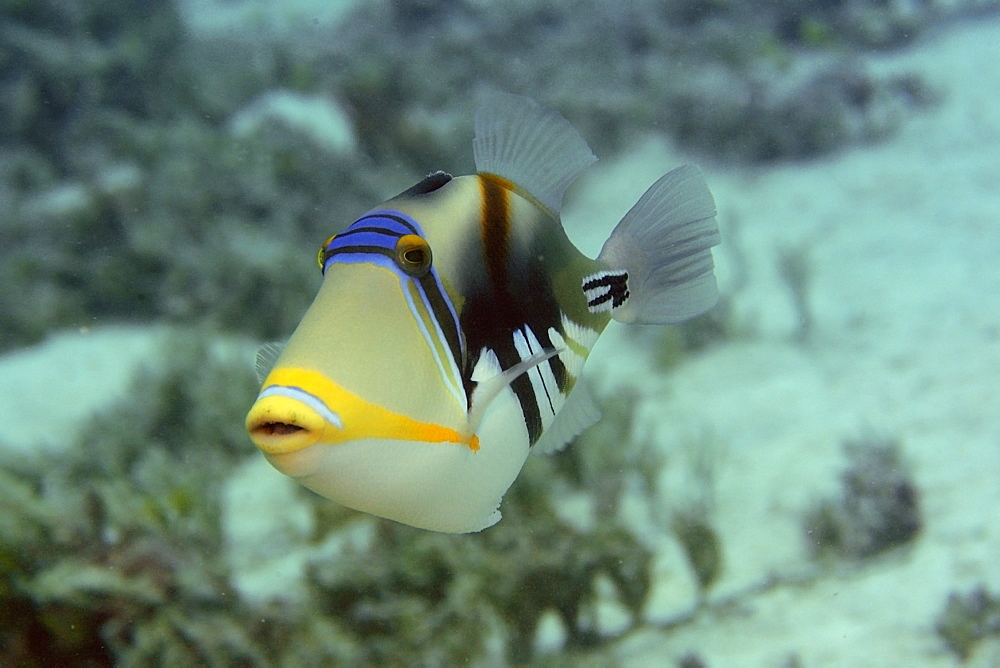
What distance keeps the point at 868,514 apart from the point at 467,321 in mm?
3035

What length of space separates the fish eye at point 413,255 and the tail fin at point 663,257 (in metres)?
0.39

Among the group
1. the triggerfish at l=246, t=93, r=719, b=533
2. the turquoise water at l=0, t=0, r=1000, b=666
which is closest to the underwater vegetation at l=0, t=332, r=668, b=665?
the turquoise water at l=0, t=0, r=1000, b=666

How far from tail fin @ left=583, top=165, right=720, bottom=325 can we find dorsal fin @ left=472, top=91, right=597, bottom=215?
0.48 ft

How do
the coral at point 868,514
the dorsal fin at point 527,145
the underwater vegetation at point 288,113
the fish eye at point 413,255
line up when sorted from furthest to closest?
the underwater vegetation at point 288,113
the coral at point 868,514
the dorsal fin at point 527,145
the fish eye at point 413,255

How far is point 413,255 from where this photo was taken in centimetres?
93

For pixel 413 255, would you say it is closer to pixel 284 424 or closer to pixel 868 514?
pixel 284 424

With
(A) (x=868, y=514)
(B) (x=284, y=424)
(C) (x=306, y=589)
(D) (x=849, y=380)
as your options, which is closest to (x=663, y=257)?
(B) (x=284, y=424)

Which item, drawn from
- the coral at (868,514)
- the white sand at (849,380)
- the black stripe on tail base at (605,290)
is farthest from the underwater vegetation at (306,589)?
the black stripe on tail base at (605,290)

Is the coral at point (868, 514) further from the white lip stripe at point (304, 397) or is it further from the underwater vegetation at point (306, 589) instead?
the white lip stripe at point (304, 397)

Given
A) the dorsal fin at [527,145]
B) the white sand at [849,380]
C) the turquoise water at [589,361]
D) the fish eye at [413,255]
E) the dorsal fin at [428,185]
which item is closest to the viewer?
the fish eye at [413,255]

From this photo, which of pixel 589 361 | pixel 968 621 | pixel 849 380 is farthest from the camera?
pixel 589 361

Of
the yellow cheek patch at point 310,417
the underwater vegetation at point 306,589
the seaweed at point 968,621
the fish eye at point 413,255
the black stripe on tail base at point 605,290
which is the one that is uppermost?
the fish eye at point 413,255

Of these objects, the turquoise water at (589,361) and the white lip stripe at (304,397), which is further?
the turquoise water at (589,361)

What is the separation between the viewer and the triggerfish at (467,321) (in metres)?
0.82
